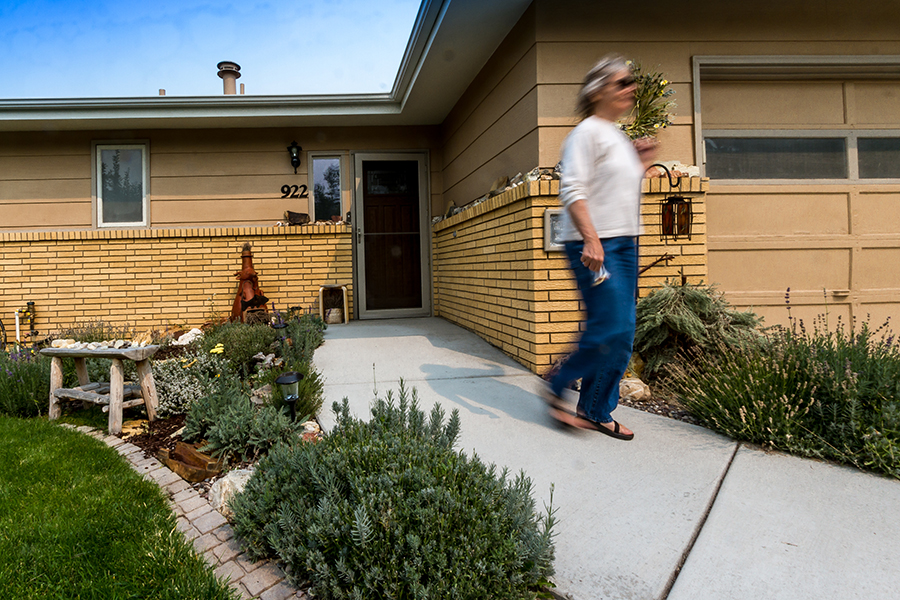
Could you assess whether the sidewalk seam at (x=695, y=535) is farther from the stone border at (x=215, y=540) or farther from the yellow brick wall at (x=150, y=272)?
the yellow brick wall at (x=150, y=272)

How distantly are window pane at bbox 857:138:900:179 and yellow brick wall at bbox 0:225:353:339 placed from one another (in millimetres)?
6067

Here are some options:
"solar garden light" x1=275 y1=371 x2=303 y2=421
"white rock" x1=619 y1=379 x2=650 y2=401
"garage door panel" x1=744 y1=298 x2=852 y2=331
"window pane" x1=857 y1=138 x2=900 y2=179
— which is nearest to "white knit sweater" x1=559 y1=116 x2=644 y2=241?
"white rock" x1=619 y1=379 x2=650 y2=401

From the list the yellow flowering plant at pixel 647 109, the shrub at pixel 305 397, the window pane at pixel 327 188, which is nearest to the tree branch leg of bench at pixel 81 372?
the shrub at pixel 305 397

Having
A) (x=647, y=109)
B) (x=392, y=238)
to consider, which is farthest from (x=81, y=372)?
(x=647, y=109)

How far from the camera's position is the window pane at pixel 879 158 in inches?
183

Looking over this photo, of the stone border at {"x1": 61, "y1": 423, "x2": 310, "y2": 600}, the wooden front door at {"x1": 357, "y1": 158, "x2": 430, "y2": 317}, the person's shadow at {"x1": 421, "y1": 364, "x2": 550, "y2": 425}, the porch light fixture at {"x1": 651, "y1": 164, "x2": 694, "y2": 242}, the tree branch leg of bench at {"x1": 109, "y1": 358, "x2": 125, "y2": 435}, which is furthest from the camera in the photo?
the wooden front door at {"x1": 357, "y1": 158, "x2": 430, "y2": 317}

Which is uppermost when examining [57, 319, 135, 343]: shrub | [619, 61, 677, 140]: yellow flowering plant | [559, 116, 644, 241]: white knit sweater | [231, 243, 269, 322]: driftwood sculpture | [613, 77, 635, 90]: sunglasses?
[619, 61, 677, 140]: yellow flowering plant

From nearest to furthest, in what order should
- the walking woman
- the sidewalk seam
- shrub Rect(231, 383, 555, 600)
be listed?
1. shrub Rect(231, 383, 555, 600)
2. the sidewalk seam
3. the walking woman

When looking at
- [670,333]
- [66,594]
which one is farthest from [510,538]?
[670,333]

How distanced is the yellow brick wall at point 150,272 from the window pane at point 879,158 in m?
6.07

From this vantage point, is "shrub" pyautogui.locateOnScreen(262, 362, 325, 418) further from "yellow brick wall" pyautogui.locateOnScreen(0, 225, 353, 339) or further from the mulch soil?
"yellow brick wall" pyautogui.locateOnScreen(0, 225, 353, 339)

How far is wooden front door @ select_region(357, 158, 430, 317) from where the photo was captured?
24.2 feet

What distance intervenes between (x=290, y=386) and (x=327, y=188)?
17.0 feet

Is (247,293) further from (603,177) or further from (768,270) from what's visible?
(768,270)
